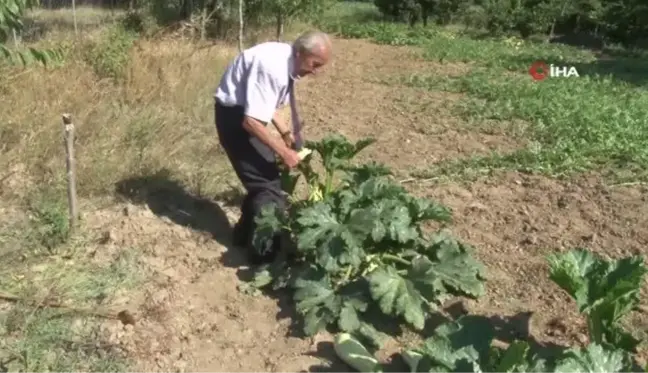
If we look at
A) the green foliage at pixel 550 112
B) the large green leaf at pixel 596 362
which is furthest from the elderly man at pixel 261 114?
the green foliage at pixel 550 112

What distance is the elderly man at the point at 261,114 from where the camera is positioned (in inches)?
168

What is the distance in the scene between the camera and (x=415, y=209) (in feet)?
14.2

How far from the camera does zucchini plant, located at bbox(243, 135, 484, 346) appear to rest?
3.97m

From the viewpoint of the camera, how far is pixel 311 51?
4.22m

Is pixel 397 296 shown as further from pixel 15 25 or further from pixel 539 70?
pixel 539 70

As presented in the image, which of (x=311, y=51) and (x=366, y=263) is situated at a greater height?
(x=311, y=51)

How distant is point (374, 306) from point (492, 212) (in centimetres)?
155

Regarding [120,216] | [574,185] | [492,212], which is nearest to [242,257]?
[120,216]

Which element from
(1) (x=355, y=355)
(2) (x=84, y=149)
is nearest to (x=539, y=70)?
(2) (x=84, y=149)

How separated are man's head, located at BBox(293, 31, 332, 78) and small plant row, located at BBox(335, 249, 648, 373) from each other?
1.37 metres

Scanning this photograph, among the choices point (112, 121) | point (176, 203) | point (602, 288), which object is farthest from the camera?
point (112, 121)

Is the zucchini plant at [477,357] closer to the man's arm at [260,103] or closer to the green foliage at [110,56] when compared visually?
the man's arm at [260,103]

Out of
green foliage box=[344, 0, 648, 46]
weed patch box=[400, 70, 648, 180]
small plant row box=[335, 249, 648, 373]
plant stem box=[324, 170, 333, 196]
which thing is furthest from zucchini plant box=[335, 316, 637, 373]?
green foliage box=[344, 0, 648, 46]

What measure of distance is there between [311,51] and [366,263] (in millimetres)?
1102
